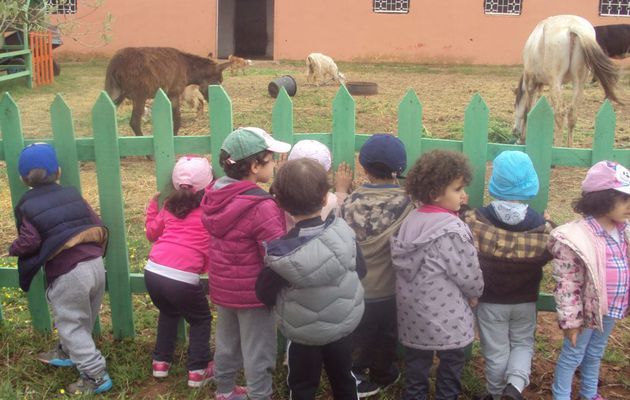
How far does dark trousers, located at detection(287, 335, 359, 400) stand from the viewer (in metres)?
2.93

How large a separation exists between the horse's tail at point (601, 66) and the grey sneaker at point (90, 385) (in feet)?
21.6

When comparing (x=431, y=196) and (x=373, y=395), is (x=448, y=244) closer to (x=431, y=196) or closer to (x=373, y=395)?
(x=431, y=196)

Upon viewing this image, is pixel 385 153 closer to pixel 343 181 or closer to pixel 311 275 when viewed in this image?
pixel 343 181

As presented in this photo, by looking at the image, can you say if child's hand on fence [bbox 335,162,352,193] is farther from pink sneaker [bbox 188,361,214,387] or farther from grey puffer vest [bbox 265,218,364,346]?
pink sneaker [bbox 188,361,214,387]

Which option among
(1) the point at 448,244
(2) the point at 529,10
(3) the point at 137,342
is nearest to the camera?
(1) the point at 448,244

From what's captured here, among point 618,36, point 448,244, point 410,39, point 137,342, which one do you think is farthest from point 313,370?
point 410,39

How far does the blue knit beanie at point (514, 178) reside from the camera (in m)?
3.06

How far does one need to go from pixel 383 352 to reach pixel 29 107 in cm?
1077

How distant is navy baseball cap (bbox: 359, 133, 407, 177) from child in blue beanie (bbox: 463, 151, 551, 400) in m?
0.41

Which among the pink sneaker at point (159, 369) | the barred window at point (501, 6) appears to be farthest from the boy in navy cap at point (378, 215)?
the barred window at point (501, 6)

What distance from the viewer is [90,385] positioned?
3.41 m

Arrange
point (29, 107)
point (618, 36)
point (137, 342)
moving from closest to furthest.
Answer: point (137, 342)
point (29, 107)
point (618, 36)

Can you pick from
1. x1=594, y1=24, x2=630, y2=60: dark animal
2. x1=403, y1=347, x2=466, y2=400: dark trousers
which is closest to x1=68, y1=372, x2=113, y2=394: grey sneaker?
x1=403, y1=347, x2=466, y2=400: dark trousers

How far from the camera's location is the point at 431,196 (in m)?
2.99
